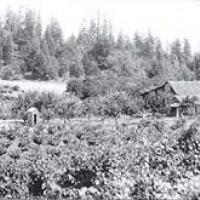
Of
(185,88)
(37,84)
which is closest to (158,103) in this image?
(185,88)

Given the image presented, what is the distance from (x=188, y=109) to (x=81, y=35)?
3815 centimetres

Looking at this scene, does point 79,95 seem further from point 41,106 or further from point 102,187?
point 102,187

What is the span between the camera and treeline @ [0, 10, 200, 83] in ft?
163

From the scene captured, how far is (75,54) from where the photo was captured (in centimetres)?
5475

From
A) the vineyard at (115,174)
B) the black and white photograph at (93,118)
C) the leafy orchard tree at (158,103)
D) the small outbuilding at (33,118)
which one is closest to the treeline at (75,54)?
the black and white photograph at (93,118)

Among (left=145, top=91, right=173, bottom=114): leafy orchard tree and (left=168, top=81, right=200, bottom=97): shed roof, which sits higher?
(left=168, top=81, right=200, bottom=97): shed roof

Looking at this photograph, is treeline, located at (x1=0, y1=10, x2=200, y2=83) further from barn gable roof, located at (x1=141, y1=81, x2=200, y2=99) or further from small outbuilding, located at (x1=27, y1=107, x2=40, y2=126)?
small outbuilding, located at (x1=27, y1=107, x2=40, y2=126)

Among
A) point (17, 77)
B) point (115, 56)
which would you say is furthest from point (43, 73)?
point (115, 56)

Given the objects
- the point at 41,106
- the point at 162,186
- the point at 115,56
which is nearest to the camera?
the point at 162,186

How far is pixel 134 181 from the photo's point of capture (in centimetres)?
702

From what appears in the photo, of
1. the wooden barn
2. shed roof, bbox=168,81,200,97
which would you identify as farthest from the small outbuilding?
shed roof, bbox=168,81,200,97

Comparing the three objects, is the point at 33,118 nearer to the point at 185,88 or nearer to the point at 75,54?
the point at 185,88

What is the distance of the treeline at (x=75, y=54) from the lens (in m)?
49.7

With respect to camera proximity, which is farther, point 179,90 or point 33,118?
point 179,90
